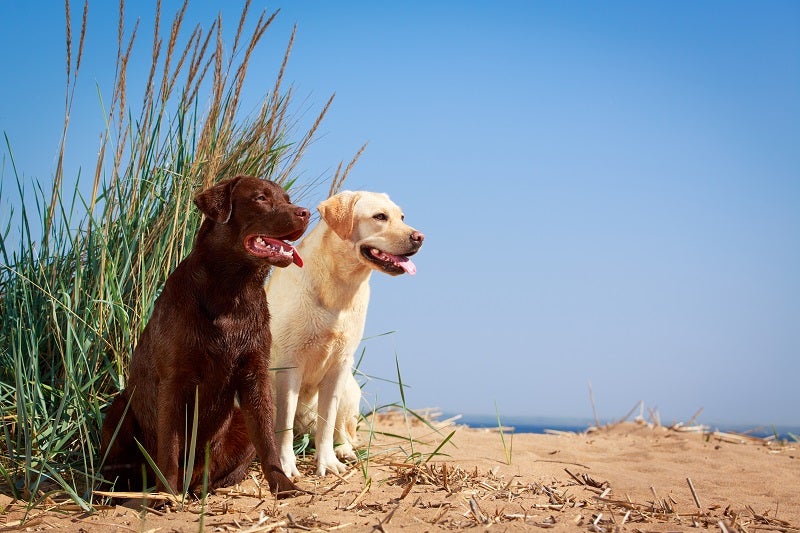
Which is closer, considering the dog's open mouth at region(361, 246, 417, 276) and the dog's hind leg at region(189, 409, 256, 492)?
the dog's hind leg at region(189, 409, 256, 492)

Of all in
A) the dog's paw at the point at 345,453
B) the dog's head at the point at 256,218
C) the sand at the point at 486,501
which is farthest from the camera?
the dog's paw at the point at 345,453

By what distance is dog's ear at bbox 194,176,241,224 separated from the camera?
2.88 meters

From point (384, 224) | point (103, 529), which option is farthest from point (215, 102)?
point (103, 529)

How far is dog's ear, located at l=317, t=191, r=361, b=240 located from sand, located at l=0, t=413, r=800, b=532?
37.9 inches

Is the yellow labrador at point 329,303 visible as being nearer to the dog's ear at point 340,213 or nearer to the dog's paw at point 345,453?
the dog's ear at point 340,213

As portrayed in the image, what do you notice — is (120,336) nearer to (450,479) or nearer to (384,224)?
(384,224)

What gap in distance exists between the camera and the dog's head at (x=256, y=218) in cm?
282

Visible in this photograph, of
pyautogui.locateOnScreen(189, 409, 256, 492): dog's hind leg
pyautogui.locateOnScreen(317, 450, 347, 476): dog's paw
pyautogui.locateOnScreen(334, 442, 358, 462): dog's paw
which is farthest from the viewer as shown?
pyautogui.locateOnScreen(334, 442, 358, 462): dog's paw

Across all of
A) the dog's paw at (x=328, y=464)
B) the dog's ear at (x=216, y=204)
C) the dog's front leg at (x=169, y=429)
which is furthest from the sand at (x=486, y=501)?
the dog's ear at (x=216, y=204)

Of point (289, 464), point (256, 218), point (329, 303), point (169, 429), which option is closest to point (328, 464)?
point (289, 464)

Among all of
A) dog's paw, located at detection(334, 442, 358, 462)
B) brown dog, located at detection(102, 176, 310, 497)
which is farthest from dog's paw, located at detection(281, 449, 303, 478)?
dog's paw, located at detection(334, 442, 358, 462)

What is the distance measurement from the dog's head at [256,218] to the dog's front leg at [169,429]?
627 millimetres

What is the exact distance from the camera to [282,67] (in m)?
4.22

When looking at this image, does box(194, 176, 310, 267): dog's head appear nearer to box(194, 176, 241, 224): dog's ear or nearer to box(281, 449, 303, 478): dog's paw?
box(194, 176, 241, 224): dog's ear
